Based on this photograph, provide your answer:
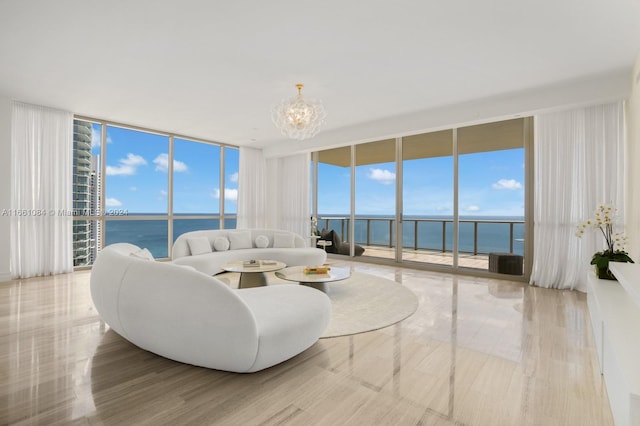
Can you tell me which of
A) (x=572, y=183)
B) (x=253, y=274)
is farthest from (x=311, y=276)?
(x=572, y=183)

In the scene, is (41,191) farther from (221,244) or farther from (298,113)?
(298,113)

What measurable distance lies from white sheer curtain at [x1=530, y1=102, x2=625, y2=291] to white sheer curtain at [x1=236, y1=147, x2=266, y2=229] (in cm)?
602

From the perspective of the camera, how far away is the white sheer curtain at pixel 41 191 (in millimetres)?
4930

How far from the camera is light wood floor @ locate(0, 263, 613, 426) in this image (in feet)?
5.32

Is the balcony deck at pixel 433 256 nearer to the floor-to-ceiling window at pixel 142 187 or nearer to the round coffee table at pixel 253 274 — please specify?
the round coffee table at pixel 253 274

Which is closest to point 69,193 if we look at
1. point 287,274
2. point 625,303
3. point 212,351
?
point 287,274

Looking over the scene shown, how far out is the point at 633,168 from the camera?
361 centimetres

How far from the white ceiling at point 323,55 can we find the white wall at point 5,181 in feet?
1.28

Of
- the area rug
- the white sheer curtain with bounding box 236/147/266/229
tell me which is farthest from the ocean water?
the area rug

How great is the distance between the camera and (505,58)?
3461mm

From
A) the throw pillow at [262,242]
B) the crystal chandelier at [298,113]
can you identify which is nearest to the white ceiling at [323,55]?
the crystal chandelier at [298,113]

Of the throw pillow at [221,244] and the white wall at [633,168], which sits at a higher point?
the white wall at [633,168]

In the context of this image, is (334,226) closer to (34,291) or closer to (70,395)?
(34,291)

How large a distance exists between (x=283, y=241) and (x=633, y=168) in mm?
5019
